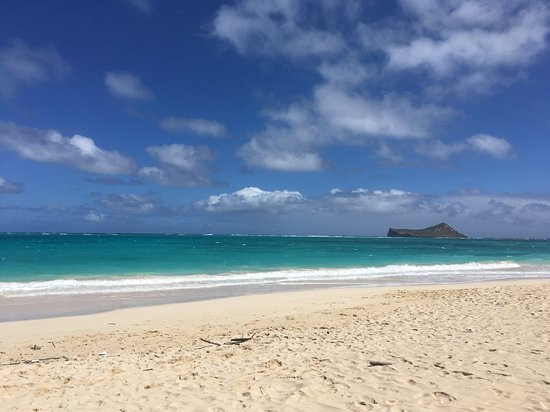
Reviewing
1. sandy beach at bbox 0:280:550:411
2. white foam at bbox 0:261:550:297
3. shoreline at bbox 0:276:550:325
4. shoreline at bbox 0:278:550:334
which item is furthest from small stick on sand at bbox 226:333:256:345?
white foam at bbox 0:261:550:297

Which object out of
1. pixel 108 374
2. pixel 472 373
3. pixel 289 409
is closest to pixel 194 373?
pixel 108 374

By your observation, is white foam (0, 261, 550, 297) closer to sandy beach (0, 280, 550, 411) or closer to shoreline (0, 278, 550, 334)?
shoreline (0, 278, 550, 334)

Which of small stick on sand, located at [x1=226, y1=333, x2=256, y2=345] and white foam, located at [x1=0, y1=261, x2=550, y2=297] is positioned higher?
white foam, located at [x1=0, y1=261, x2=550, y2=297]

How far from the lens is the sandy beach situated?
5.61m

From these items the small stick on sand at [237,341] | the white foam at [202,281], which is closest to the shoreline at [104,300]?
the white foam at [202,281]

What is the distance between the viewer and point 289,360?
7.34 meters

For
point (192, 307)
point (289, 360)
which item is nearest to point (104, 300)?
point (192, 307)

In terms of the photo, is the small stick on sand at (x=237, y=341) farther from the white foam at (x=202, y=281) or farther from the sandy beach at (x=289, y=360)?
the white foam at (x=202, y=281)

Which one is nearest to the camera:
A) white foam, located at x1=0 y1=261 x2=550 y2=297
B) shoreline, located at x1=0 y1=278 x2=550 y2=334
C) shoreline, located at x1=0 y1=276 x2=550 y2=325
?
shoreline, located at x1=0 y1=278 x2=550 y2=334

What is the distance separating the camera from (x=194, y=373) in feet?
22.5

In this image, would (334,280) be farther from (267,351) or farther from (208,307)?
(267,351)

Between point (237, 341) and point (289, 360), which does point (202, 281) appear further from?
point (289, 360)

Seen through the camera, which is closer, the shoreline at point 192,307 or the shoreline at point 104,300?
the shoreline at point 192,307

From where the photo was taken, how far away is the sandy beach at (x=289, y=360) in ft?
18.4
